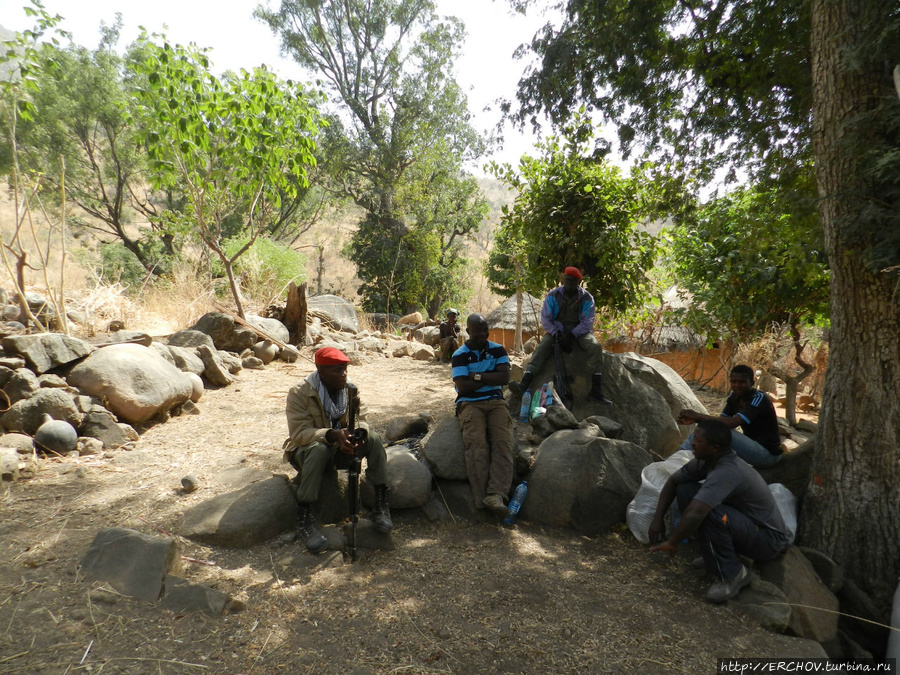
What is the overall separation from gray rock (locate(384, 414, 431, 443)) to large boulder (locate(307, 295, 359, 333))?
7.12m

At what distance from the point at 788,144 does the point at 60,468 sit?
7218mm

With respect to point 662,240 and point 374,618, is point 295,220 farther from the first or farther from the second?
point 374,618

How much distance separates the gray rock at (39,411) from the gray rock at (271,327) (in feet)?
13.8

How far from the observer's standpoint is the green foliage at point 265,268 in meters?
11.1

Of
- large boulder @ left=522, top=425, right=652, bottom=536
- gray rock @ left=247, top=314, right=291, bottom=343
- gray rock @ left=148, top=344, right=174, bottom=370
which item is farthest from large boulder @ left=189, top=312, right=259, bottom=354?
large boulder @ left=522, top=425, right=652, bottom=536

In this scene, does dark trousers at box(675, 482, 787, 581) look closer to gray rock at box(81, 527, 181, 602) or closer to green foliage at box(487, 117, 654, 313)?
gray rock at box(81, 527, 181, 602)

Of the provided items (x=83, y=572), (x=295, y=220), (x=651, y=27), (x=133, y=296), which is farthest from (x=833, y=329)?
(x=295, y=220)

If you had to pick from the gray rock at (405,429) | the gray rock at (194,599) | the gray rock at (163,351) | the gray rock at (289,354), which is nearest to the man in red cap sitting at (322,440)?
the gray rock at (194,599)

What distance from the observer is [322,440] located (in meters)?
3.38

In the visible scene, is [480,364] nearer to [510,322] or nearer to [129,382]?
[129,382]

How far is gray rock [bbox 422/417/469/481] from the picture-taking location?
13.4 ft

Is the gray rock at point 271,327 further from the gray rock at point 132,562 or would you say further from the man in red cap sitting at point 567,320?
the gray rock at point 132,562

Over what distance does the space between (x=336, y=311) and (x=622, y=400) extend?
8581 mm

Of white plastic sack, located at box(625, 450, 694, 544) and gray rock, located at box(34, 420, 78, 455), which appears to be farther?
gray rock, located at box(34, 420, 78, 455)
